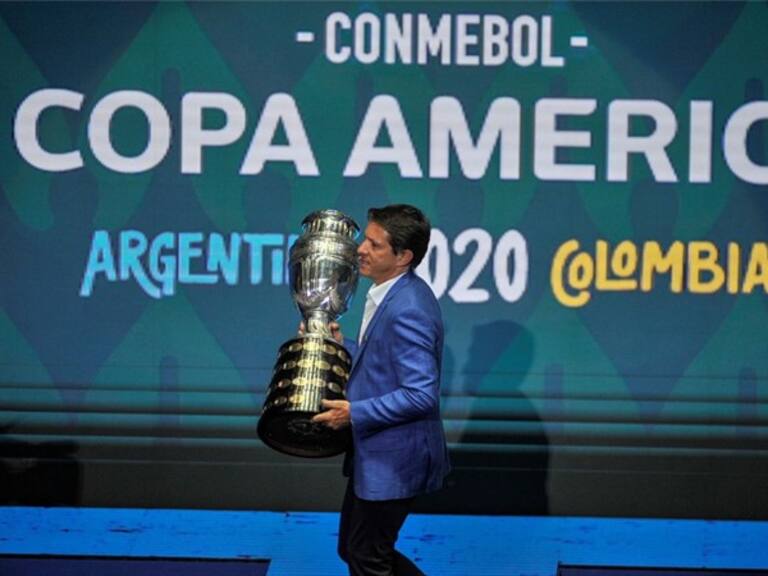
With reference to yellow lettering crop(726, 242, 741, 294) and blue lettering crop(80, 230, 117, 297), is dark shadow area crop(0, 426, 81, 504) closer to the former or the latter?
blue lettering crop(80, 230, 117, 297)

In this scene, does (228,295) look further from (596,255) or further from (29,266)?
(596,255)

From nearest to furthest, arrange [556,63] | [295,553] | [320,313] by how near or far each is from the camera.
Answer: [320,313]
[295,553]
[556,63]

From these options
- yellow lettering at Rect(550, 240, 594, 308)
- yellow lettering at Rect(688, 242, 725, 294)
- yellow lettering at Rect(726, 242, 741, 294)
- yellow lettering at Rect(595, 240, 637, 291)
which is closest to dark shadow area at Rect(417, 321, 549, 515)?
yellow lettering at Rect(550, 240, 594, 308)

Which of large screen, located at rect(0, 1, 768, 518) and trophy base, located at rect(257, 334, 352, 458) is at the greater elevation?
large screen, located at rect(0, 1, 768, 518)

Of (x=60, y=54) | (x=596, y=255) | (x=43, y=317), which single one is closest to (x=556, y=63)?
(x=596, y=255)

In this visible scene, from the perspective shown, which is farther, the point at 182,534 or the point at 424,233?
the point at 182,534

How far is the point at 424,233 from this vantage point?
3.37m

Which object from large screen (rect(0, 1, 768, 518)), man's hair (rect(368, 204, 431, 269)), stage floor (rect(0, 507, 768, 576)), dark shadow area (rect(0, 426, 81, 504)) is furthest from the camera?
dark shadow area (rect(0, 426, 81, 504))

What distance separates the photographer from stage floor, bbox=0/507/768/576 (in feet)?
14.7

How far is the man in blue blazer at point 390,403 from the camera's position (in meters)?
3.22

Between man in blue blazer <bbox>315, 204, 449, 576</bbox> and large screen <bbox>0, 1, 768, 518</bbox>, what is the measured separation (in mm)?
1570

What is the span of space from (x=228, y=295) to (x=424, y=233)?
176 centimetres

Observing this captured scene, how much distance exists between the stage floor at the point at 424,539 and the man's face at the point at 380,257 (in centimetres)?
147

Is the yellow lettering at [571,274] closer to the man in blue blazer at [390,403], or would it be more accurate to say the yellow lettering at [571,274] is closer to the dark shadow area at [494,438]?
the dark shadow area at [494,438]
